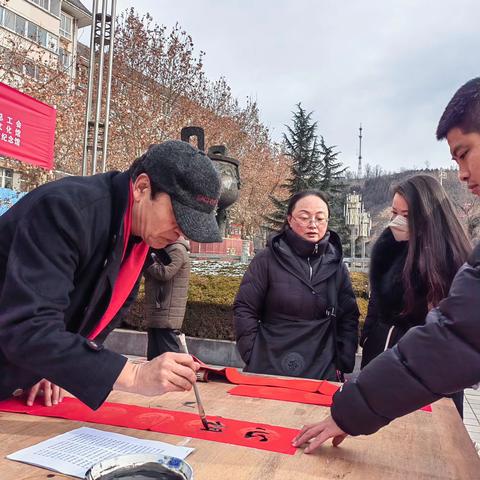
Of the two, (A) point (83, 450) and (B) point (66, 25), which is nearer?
(A) point (83, 450)

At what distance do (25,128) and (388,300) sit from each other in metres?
4.14

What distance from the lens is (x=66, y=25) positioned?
2931 centimetres

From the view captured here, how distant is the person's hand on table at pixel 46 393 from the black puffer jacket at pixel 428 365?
2.94ft

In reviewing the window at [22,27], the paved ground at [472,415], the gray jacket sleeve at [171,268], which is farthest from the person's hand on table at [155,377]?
the window at [22,27]

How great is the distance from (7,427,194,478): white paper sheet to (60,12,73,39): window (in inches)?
1246

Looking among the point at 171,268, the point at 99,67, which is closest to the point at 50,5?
the point at 99,67

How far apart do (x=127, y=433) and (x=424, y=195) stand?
1747 millimetres

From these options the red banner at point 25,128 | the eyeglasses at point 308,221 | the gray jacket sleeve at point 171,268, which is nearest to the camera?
the eyeglasses at point 308,221

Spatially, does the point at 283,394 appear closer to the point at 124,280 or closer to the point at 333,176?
the point at 124,280

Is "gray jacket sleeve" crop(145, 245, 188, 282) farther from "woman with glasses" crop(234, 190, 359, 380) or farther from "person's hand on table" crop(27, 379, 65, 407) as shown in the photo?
"person's hand on table" crop(27, 379, 65, 407)

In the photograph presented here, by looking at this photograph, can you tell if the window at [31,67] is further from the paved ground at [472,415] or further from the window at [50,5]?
the window at [50,5]

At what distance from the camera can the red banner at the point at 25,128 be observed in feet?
15.8

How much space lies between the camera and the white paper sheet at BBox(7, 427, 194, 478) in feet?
3.47

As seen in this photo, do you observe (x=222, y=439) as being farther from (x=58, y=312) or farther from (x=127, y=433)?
(x=58, y=312)
